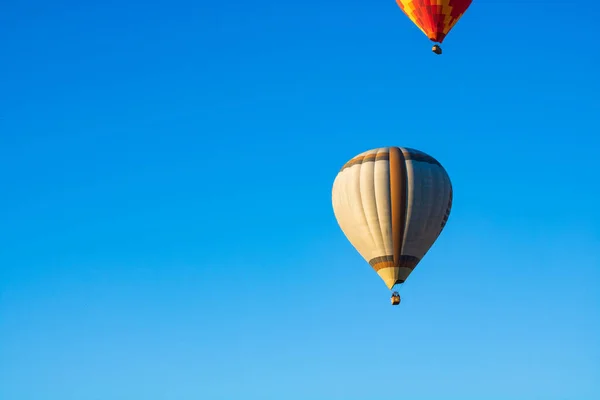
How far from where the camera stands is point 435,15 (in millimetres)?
49625

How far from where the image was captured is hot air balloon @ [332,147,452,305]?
156 feet

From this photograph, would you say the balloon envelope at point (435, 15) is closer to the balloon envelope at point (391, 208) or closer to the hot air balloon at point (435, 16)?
the hot air balloon at point (435, 16)

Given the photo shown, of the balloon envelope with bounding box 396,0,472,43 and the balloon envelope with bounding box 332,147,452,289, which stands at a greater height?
the balloon envelope with bounding box 396,0,472,43

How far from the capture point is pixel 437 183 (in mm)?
48688

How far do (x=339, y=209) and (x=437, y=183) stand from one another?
4500 millimetres

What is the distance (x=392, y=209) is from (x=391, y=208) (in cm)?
6

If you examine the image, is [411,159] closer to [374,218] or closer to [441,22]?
[374,218]

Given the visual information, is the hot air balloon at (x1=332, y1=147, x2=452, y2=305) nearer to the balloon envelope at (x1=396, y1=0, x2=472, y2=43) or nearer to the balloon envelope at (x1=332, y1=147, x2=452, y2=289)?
the balloon envelope at (x1=332, y1=147, x2=452, y2=289)

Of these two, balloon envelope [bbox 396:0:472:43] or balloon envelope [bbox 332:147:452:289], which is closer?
balloon envelope [bbox 332:147:452:289]

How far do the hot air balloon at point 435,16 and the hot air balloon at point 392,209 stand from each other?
554 cm

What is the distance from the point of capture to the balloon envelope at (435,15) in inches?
1953

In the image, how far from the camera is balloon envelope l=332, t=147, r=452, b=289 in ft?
156

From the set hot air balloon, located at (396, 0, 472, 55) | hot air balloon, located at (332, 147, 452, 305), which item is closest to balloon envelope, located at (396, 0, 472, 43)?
hot air balloon, located at (396, 0, 472, 55)

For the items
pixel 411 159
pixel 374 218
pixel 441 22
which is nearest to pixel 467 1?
pixel 441 22
